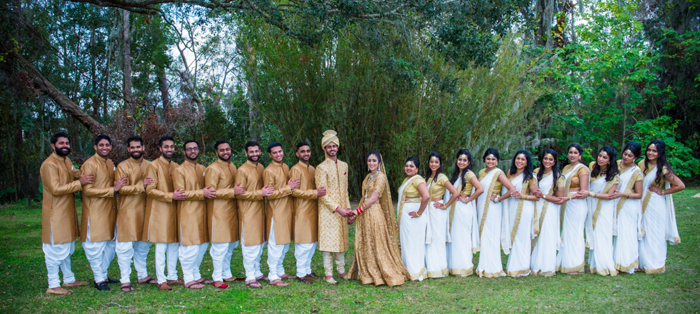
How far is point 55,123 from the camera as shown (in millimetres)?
16828

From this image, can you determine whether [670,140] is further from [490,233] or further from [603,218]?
[490,233]

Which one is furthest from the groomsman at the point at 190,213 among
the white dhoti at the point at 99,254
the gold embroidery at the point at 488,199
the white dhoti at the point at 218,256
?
the gold embroidery at the point at 488,199

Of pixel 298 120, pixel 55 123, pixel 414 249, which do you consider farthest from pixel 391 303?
pixel 55 123

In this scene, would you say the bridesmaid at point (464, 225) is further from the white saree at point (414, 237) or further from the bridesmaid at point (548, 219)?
the bridesmaid at point (548, 219)

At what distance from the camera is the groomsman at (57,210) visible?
4723mm

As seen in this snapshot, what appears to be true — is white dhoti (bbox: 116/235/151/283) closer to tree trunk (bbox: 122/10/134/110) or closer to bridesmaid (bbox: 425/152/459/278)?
bridesmaid (bbox: 425/152/459/278)

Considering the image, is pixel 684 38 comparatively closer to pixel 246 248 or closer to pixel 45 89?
pixel 246 248

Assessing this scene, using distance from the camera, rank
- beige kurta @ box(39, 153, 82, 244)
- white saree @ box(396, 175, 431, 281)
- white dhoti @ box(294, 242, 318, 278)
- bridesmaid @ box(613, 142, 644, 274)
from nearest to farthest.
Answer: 1. beige kurta @ box(39, 153, 82, 244)
2. white dhoti @ box(294, 242, 318, 278)
3. white saree @ box(396, 175, 431, 281)
4. bridesmaid @ box(613, 142, 644, 274)

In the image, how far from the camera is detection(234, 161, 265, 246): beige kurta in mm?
5039

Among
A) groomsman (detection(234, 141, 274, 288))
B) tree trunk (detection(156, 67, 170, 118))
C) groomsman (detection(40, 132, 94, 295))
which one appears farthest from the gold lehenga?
tree trunk (detection(156, 67, 170, 118))

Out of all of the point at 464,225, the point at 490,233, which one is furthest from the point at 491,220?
the point at 464,225

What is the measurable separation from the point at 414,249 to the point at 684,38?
46.6 ft

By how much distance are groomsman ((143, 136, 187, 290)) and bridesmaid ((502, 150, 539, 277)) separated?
3570mm

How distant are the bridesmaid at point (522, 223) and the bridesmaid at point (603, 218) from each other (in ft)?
2.34
